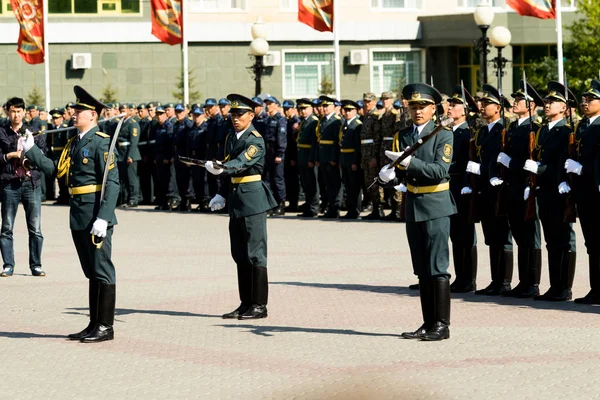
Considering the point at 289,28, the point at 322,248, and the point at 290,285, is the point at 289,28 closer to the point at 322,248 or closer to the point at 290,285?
the point at 322,248

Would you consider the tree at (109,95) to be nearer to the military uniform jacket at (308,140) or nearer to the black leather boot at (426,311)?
Answer: the military uniform jacket at (308,140)

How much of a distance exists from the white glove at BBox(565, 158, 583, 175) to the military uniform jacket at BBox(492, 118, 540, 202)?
26.9 inches

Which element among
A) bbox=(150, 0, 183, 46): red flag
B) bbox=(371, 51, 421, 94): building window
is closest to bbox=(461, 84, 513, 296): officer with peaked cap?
bbox=(150, 0, 183, 46): red flag

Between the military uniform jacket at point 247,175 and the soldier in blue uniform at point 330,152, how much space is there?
1028 cm

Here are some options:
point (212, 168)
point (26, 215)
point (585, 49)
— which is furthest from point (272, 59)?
point (212, 168)

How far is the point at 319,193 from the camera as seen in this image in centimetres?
2352

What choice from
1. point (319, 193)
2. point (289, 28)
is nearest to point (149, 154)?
point (319, 193)

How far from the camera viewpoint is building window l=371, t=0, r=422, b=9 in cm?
4506

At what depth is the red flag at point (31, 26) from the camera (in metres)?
32.6

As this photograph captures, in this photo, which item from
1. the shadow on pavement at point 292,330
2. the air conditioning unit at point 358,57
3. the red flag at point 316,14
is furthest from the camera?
the air conditioning unit at point 358,57

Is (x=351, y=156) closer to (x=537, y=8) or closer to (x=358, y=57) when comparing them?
(x=537, y=8)

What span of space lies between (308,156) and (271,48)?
21.8 m

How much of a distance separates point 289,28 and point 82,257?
3405 centimetres

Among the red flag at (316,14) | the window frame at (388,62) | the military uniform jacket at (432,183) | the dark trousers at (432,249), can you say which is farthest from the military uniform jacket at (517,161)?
the window frame at (388,62)
